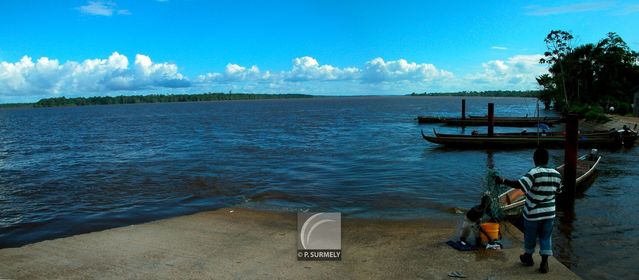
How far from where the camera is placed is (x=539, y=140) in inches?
1265

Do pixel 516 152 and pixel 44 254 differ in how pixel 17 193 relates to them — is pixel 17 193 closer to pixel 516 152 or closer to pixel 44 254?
pixel 44 254

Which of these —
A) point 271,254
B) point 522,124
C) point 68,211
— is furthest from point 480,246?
point 522,124

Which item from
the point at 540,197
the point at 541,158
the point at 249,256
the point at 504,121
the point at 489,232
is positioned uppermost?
the point at 541,158

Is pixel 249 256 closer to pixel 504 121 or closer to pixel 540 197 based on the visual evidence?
pixel 540 197

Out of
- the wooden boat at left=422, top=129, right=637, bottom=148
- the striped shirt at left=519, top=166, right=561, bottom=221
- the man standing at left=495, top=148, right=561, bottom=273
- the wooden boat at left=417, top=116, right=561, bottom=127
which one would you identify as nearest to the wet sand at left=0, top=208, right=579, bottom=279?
the man standing at left=495, top=148, right=561, bottom=273

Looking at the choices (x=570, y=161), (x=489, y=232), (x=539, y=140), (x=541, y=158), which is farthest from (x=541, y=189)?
(x=539, y=140)

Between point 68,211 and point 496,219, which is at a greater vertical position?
point 496,219

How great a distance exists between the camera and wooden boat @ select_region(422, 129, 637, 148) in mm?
31781

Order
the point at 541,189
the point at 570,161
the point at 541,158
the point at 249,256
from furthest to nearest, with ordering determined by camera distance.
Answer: the point at 570,161, the point at 249,256, the point at 541,158, the point at 541,189

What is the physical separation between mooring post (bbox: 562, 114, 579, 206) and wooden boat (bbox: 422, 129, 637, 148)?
1617 cm

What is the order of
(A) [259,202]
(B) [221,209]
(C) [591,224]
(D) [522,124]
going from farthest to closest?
(D) [522,124] → (A) [259,202] → (B) [221,209] → (C) [591,224]

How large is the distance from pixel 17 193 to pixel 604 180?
26135 mm

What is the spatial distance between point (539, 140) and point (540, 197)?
27.3m

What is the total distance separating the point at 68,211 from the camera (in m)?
16.5
